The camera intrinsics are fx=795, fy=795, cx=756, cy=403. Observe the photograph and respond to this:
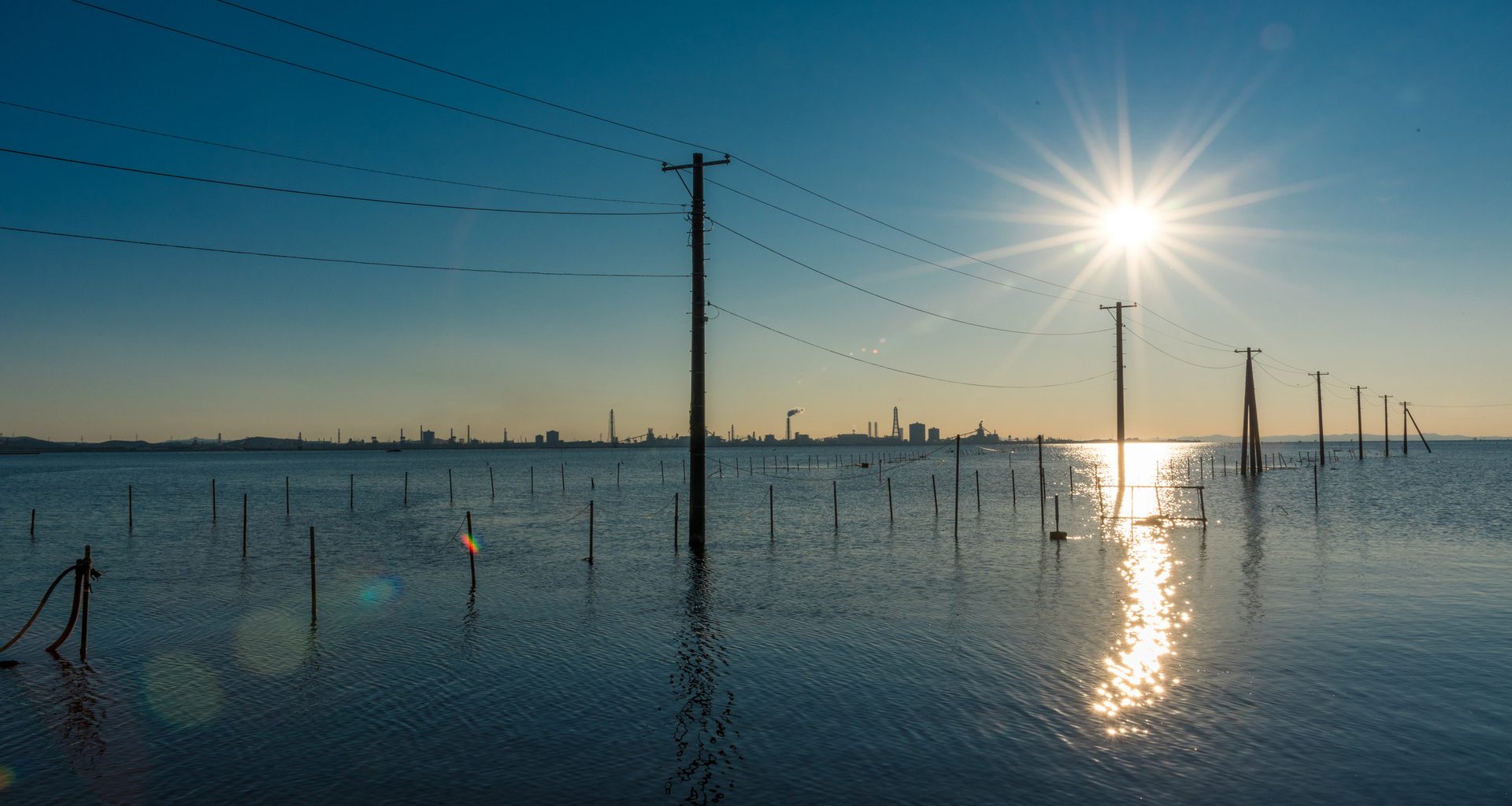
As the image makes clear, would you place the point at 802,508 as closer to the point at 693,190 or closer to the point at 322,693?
the point at 693,190

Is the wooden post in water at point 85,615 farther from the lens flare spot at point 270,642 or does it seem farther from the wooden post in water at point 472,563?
the wooden post in water at point 472,563

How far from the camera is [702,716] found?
1416 cm

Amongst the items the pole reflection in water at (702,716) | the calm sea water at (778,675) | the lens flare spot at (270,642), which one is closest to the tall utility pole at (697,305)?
the calm sea water at (778,675)

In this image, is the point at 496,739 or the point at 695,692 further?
the point at 695,692

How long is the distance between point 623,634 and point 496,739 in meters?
7.55

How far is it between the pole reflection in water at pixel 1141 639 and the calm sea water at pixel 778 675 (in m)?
0.11

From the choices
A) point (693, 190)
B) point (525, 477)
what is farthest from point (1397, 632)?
point (525, 477)

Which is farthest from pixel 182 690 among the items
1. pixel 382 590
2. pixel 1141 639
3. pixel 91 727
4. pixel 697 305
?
pixel 1141 639

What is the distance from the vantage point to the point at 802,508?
62844 mm

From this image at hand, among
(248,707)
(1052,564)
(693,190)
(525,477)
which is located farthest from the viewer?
(525,477)

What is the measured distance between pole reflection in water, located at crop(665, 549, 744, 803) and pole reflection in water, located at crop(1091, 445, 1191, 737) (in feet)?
21.1

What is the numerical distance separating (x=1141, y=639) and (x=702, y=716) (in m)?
11.6

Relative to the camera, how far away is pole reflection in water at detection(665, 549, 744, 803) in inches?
450

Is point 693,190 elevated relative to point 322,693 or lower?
elevated
